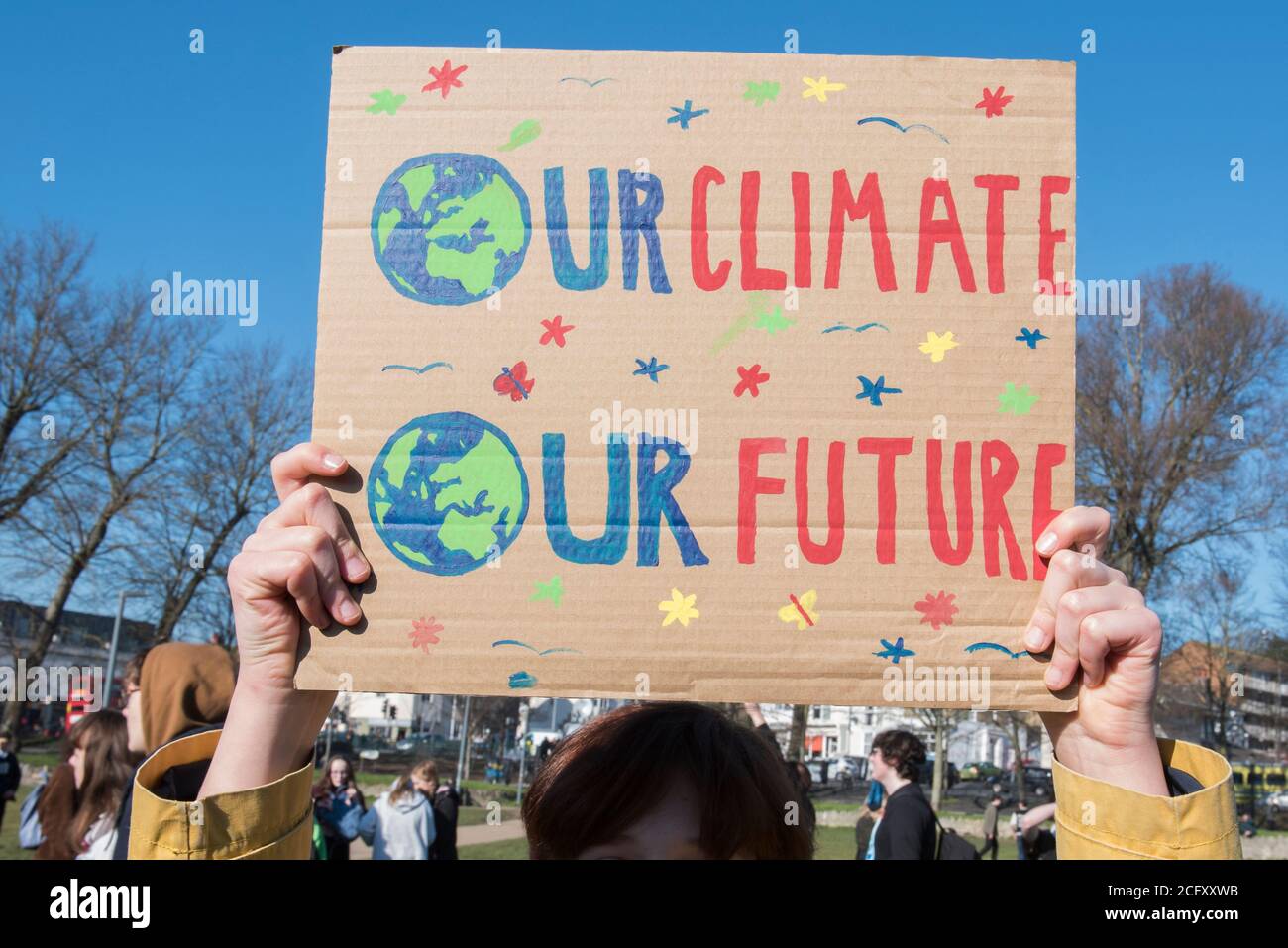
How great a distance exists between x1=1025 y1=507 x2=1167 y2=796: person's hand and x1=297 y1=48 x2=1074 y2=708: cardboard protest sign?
0.06 meters

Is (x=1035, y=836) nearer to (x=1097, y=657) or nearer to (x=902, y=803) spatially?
(x=902, y=803)

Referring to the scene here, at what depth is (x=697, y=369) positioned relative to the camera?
2.03 meters

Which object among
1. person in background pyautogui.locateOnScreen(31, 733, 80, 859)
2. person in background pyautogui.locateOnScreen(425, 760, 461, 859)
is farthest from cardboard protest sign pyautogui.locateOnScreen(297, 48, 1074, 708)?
person in background pyautogui.locateOnScreen(425, 760, 461, 859)

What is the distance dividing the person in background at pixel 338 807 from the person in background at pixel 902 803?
13.9ft

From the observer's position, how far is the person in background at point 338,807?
8562mm

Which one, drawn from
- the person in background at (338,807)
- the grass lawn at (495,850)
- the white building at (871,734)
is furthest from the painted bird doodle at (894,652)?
the white building at (871,734)

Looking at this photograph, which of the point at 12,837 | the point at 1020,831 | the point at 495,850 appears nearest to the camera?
the point at 1020,831

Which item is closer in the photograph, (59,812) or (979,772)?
(59,812)

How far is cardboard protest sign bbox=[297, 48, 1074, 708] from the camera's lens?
194cm

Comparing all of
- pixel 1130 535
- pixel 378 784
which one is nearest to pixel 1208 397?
pixel 1130 535

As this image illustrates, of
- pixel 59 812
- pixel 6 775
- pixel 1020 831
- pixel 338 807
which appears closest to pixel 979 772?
pixel 1020 831

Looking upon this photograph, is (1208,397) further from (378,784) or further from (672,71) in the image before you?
(672,71)

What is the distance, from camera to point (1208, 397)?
1249 inches

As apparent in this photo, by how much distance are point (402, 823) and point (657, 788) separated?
24.6 feet
